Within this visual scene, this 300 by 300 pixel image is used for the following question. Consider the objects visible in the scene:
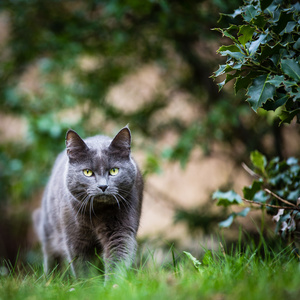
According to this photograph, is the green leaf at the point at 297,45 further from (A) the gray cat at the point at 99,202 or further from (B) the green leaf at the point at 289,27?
(A) the gray cat at the point at 99,202

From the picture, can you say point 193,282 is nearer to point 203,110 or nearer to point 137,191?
point 137,191

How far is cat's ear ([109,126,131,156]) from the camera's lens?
271 cm

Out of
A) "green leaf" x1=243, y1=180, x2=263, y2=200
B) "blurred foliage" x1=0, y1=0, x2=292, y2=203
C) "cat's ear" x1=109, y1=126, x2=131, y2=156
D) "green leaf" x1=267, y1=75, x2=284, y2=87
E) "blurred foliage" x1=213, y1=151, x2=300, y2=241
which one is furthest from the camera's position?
"blurred foliage" x1=0, y1=0, x2=292, y2=203

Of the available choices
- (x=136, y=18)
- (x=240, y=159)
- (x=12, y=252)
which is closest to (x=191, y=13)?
(x=136, y=18)

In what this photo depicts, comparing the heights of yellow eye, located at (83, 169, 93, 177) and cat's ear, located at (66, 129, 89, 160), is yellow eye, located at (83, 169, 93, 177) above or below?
below

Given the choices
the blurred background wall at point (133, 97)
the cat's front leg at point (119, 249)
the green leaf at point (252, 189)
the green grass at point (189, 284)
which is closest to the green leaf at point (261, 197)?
the green leaf at point (252, 189)

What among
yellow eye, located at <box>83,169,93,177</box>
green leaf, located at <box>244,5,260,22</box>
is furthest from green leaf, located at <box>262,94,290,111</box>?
yellow eye, located at <box>83,169,93,177</box>

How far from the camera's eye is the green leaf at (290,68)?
1960mm

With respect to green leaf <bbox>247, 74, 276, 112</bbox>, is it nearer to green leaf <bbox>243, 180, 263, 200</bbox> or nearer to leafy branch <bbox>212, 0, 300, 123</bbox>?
leafy branch <bbox>212, 0, 300, 123</bbox>

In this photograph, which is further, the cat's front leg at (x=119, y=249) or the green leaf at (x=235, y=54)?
the cat's front leg at (x=119, y=249)

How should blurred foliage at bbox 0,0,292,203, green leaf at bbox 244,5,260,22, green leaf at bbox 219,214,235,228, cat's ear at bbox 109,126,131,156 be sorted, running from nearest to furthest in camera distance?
green leaf at bbox 244,5,260,22, green leaf at bbox 219,214,235,228, cat's ear at bbox 109,126,131,156, blurred foliage at bbox 0,0,292,203

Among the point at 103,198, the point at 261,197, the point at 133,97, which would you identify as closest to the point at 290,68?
the point at 261,197

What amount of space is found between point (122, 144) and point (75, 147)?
0.30m

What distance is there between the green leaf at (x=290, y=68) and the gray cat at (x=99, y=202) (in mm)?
1094
